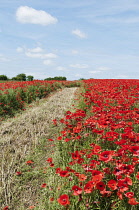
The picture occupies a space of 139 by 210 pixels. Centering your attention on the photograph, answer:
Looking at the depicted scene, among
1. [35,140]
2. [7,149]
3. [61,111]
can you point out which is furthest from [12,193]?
[61,111]

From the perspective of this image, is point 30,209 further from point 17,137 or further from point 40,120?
point 40,120

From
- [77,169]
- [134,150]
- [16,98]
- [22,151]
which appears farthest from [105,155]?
[16,98]

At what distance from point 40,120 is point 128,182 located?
4.60m

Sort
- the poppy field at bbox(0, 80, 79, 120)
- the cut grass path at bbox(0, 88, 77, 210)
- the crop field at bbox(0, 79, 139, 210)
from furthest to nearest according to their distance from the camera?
the poppy field at bbox(0, 80, 79, 120), the cut grass path at bbox(0, 88, 77, 210), the crop field at bbox(0, 79, 139, 210)

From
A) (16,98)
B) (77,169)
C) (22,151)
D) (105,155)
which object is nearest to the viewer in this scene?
(105,155)

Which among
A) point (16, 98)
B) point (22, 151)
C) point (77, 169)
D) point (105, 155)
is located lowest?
point (22, 151)

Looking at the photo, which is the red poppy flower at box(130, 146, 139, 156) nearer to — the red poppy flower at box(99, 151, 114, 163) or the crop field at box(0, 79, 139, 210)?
the crop field at box(0, 79, 139, 210)

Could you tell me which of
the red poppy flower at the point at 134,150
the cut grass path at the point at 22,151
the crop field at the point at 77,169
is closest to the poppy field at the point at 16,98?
the cut grass path at the point at 22,151

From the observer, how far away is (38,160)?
14.8 ft

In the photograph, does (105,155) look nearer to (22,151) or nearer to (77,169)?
(77,169)

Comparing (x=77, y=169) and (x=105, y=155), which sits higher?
(x=105, y=155)

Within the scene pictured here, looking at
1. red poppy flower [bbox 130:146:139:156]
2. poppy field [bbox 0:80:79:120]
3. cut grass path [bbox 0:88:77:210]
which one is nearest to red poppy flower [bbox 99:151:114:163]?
red poppy flower [bbox 130:146:139:156]

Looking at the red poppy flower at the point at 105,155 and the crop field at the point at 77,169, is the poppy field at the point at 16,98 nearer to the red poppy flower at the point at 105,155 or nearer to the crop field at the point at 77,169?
the crop field at the point at 77,169

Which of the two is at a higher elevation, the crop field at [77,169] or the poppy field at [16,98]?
the poppy field at [16,98]
